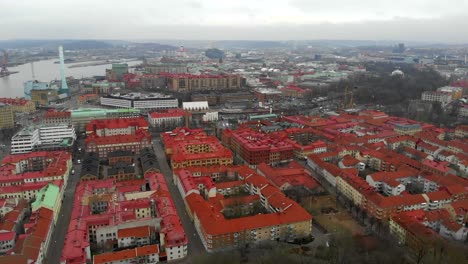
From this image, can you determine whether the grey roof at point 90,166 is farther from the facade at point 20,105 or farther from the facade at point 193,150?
the facade at point 20,105

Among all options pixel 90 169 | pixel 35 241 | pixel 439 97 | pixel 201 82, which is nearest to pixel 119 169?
pixel 90 169

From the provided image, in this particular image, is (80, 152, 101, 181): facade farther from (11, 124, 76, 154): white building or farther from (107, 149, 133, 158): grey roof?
(11, 124, 76, 154): white building

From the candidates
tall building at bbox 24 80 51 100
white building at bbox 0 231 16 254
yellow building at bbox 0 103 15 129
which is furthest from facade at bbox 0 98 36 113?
white building at bbox 0 231 16 254

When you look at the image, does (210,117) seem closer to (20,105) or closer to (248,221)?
(20,105)

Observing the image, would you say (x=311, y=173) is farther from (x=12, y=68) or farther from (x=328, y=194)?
(x=12, y=68)

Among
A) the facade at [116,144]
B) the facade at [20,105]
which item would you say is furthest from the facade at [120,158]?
the facade at [20,105]

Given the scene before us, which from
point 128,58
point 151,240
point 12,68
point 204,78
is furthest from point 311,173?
point 128,58

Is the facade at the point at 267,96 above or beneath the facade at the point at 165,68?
beneath
